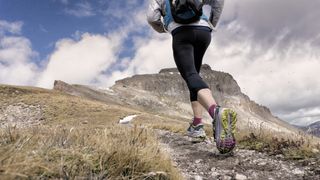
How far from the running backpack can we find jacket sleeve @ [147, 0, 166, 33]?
1.92 metres

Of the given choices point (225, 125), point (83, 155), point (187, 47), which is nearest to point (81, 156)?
point (83, 155)

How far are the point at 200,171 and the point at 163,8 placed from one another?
266cm

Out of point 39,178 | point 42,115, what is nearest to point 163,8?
point 39,178

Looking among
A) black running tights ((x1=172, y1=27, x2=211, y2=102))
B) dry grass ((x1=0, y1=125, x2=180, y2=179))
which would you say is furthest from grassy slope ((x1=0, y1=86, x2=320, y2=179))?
black running tights ((x1=172, y1=27, x2=211, y2=102))

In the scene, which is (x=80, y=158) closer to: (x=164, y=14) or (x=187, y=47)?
(x=187, y=47)

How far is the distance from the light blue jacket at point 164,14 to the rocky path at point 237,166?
191 centimetres

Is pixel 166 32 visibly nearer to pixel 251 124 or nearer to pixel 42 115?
pixel 251 124

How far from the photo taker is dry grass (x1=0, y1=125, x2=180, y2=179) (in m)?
3.26

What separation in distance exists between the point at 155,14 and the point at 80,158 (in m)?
3.60

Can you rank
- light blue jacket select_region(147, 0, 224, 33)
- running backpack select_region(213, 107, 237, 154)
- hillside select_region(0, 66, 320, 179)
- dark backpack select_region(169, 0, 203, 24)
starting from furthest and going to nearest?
light blue jacket select_region(147, 0, 224, 33)
dark backpack select_region(169, 0, 203, 24)
running backpack select_region(213, 107, 237, 154)
hillside select_region(0, 66, 320, 179)

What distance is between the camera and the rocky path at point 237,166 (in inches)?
204

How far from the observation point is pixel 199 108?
24.5ft

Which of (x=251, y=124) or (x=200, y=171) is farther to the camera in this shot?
(x=251, y=124)

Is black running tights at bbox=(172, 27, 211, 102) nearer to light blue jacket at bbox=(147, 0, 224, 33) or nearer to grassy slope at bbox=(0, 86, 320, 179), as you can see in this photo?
light blue jacket at bbox=(147, 0, 224, 33)
